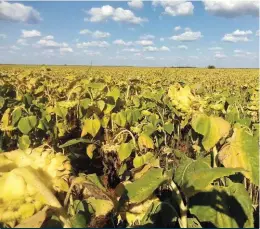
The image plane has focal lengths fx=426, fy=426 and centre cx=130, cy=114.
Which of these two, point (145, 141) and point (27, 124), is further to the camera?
point (27, 124)

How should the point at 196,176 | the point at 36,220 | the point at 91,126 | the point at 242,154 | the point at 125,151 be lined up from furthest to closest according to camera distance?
the point at 91,126 → the point at 125,151 → the point at 242,154 → the point at 196,176 → the point at 36,220

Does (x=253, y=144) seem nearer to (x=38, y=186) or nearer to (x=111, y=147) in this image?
(x=38, y=186)

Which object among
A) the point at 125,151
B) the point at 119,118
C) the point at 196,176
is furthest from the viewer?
the point at 119,118

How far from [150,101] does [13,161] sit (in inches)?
137

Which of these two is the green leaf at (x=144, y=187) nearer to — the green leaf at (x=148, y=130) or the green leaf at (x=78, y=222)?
the green leaf at (x=78, y=222)

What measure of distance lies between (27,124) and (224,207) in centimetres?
212

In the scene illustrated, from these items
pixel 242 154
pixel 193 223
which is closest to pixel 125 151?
pixel 193 223

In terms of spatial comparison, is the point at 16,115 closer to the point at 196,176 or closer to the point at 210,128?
the point at 210,128

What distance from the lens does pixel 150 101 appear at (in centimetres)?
484

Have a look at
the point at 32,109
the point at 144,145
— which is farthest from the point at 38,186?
the point at 32,109

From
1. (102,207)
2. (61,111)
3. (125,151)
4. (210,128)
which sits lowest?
(125,151)

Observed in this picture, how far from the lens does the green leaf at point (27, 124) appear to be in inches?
131

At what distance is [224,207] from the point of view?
1578mm

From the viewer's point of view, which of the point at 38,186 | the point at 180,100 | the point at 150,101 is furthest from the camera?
the point at 150,101
